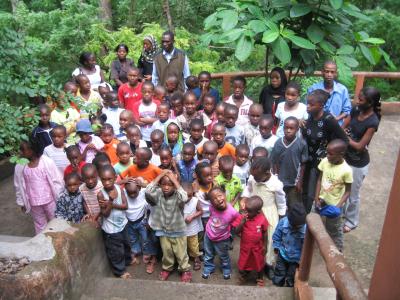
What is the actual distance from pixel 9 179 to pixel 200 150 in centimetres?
370

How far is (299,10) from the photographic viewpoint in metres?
4.65

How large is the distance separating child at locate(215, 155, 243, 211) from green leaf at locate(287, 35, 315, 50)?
148cm

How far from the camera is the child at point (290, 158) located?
446cm

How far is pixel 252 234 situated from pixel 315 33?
96.9 inches

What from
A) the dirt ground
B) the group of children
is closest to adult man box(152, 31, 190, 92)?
the group of children

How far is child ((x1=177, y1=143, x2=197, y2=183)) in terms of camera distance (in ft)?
15.0

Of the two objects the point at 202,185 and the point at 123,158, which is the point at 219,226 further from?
the point at 123,158

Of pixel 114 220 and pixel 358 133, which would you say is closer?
pixel 114 220

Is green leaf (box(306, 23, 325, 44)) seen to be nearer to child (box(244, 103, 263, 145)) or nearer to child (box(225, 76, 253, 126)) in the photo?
child (box(244, 103, 263, 145))

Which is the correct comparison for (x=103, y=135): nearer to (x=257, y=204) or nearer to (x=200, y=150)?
(x=200, y=150)

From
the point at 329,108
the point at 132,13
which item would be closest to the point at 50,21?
the point at 132,13

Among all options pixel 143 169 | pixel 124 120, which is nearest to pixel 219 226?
pixel 143 169

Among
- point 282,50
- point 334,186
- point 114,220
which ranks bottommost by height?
point 114,220

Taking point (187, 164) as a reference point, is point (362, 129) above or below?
above
